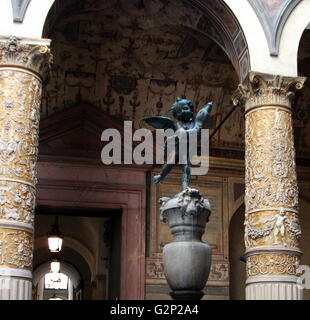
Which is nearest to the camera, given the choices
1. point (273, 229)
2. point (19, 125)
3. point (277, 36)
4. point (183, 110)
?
point (183, 110)

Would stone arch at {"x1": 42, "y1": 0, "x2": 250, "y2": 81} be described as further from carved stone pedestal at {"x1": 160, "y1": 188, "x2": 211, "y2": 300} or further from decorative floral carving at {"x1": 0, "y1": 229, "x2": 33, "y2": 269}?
carved stone pedestal at {"x1": 160, "y1": 188, "x2": 211, "y2": 300}

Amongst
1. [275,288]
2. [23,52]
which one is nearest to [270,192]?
[275,288]

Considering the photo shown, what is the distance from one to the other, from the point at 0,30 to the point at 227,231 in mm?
5679

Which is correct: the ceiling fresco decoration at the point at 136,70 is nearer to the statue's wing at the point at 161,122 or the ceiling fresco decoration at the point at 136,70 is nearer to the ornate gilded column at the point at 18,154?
the ornate gilded column at the point at 18,154

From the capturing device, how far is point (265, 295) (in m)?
9.35

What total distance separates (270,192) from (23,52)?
3.74 m

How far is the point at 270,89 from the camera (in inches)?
400

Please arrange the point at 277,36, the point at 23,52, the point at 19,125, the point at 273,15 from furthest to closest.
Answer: the point at 273,15, the point at 277,36, the point at 23,52, the point at 19,125

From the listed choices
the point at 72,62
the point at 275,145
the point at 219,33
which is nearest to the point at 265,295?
the point at 275,145

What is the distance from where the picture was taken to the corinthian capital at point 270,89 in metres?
10.2

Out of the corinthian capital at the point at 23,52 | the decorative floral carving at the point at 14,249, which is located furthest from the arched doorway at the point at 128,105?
the decorative floral carving at the point at 14,249

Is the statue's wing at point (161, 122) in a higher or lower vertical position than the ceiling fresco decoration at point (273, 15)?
lower

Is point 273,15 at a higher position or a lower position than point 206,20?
lower

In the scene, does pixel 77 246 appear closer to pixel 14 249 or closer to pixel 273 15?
pixel 273 15
